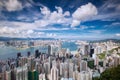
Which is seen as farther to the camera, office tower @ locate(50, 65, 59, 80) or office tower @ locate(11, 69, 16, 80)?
office tower @ locate(50, 65, 59, 80)

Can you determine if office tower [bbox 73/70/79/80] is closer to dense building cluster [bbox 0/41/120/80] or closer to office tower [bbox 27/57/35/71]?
dense building cluster [bbox 0/41/120/80]

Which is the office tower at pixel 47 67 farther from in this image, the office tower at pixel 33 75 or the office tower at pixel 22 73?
the office tower at pixel 22 73

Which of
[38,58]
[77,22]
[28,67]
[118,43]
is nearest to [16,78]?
[28,67]

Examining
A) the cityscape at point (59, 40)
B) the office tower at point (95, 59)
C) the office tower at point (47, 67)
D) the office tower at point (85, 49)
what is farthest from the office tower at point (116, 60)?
the office tower at point (47, 67)

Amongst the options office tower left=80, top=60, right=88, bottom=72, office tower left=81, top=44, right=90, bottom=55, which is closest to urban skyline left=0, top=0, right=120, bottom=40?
office tower left=81, top=44, right=90, bottom=55

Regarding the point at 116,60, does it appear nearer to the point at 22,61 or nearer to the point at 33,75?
the point at 33,75

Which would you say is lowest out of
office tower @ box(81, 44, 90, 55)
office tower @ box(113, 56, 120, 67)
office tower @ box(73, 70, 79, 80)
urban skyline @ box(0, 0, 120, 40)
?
office tower @ box(73, 70, 79, 80)

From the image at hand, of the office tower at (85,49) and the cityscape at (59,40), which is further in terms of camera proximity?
the office tower at (85,49)
